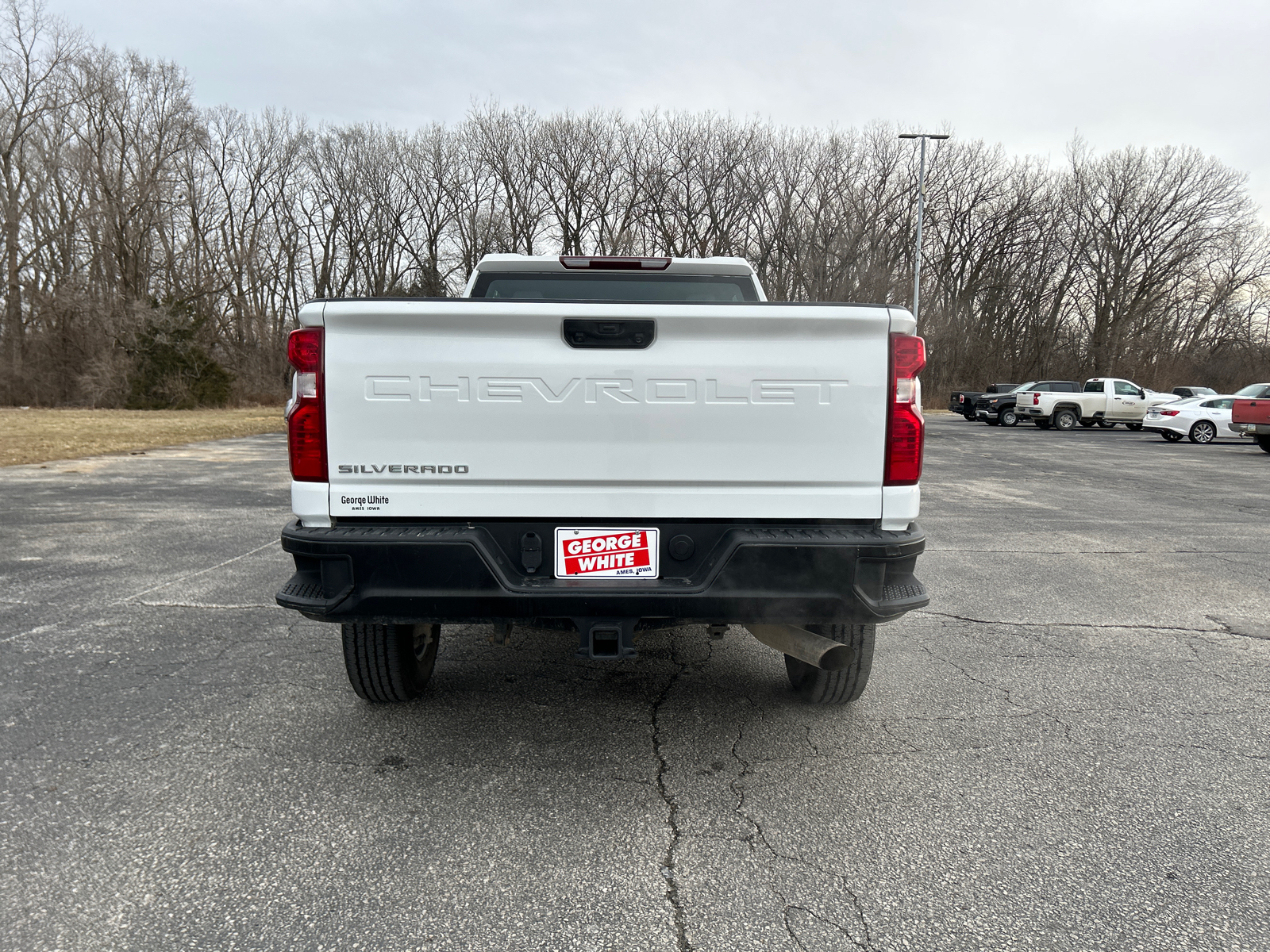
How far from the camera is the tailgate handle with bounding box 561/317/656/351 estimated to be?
276 cm

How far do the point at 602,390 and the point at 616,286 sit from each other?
1969mm

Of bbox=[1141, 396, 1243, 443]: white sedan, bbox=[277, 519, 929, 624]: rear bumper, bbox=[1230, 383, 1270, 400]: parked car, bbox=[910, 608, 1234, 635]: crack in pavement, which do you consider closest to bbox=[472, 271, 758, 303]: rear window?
bbox=[277, 519, 929, 624]: rear bumper

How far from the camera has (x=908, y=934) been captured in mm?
2129

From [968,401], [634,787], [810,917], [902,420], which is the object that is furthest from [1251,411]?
[810,917]

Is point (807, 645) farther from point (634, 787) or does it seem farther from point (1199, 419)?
point (1199, 419)

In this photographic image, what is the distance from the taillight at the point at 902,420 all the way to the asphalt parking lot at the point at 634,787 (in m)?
1.14

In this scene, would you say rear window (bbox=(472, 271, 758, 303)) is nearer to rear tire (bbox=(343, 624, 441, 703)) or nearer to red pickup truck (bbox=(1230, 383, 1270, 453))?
rear tire (bbox=(343, 624, 441, 703))

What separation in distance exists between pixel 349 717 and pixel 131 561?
13.8 ft

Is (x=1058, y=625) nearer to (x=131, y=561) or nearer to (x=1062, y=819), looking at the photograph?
(x=1062, y=819)

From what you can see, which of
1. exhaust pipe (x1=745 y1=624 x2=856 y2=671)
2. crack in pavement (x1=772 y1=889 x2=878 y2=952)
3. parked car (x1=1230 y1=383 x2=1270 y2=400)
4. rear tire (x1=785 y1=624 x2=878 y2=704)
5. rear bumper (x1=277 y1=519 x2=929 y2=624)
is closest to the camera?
crack in pavement (x1=772 y1=889 x2=878 y2=952)

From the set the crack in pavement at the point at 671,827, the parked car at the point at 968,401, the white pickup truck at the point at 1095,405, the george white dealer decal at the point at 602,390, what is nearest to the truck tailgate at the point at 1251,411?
the white pickup truck at the point at 1095,405

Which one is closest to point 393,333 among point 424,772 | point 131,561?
point 424,772

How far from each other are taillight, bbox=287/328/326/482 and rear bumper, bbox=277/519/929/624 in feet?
0.72

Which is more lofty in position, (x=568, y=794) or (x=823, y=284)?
(x=823, y=284)
